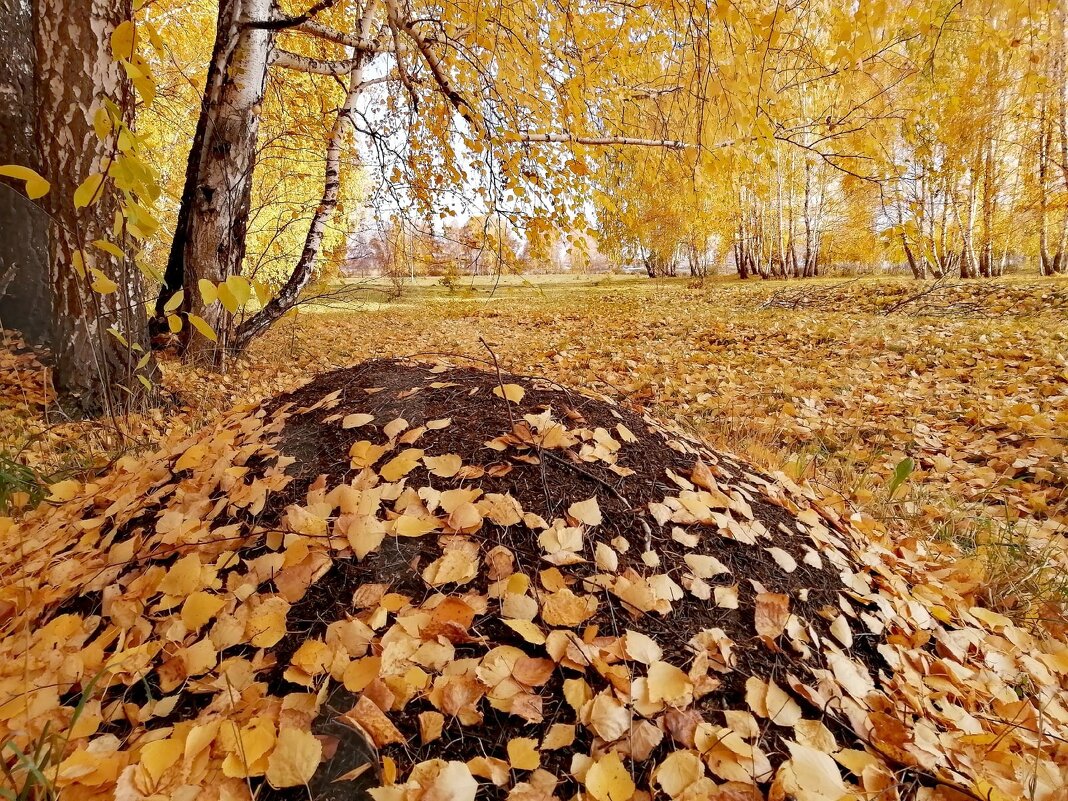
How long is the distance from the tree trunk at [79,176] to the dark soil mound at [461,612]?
1659 mm

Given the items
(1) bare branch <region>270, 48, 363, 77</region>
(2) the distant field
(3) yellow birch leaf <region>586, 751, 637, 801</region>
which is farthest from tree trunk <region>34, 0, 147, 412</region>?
(3) yellow birch leaf <region>586, 751, 637, 801</region>

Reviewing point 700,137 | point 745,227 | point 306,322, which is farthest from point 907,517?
point 745,227

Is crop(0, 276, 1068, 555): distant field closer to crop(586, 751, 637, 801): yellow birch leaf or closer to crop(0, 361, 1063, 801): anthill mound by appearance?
crop(0, 361, 1063, 801): anthill mound

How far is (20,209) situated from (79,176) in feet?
1.56

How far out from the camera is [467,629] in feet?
3.84

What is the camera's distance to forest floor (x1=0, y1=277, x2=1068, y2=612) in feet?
8.06

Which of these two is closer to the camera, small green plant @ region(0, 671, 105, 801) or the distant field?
small green plant @ region(0, 671, 105, 801)

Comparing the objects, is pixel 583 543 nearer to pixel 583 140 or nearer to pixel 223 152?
pixel 583 140

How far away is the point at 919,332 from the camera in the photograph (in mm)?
5832

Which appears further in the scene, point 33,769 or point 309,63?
point 309,63

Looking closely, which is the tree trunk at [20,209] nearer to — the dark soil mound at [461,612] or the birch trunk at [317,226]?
the birch trunk at [317,226]

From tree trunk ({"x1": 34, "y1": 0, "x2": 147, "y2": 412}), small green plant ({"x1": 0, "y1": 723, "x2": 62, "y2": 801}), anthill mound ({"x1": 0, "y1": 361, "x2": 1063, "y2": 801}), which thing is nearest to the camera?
small green plant ({"x1": 0, "y1": 723, "x2": 62, "y2": 801})

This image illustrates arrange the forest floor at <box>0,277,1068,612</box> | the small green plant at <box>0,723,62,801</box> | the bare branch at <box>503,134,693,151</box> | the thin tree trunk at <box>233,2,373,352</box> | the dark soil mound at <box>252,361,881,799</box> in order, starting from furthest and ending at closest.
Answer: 1. the thin tree trunk at <box>233,2,373,352</box>
2. the bare branch at <box>503,134,693,151</box>
3. the forest floor at <box>0,277,1068,612</box>
4. the dark soil mound at <box>252,361,881,799</box>
5. the small green plant at <box>0,723,62,801</box>

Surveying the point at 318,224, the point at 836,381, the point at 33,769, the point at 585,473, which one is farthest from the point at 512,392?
the point at 318,224
